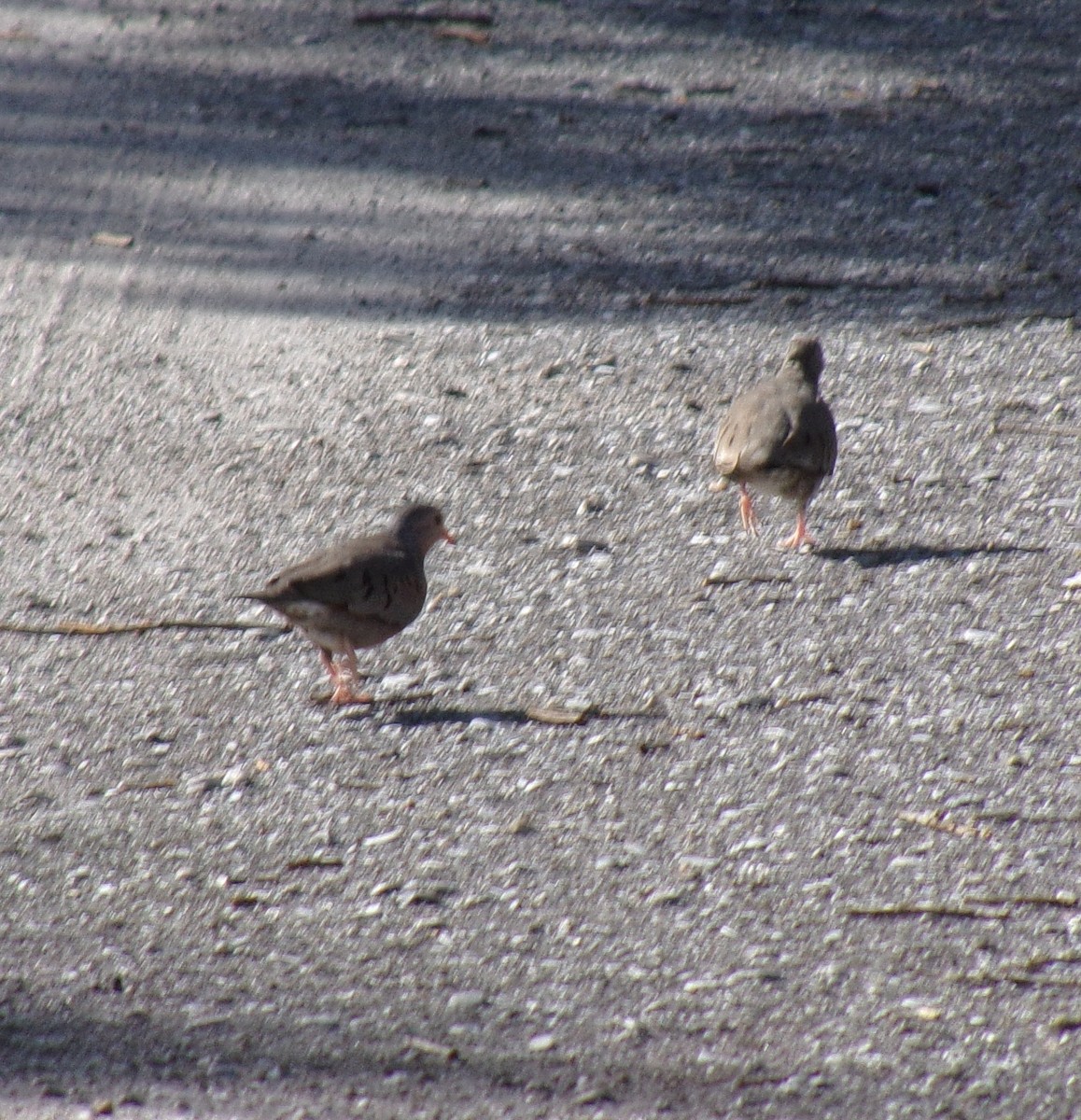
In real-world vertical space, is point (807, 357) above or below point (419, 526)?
above

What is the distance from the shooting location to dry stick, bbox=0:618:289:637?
6344 mm

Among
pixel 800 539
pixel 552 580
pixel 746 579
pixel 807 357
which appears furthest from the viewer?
pixel 807 357

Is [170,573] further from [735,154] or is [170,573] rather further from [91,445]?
[735,154]

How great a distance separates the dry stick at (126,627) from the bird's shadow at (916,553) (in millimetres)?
2054

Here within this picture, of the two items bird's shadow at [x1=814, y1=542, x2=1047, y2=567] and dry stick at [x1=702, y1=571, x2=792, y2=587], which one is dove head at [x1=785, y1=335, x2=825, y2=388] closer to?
bird's shadow at [x1=814, y1=542, x2=1047, y2=567]

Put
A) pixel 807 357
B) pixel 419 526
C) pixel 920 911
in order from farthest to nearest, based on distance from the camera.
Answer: pixel 807 357
pixel 419 526
pixel 920 911

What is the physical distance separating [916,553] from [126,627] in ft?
9.31

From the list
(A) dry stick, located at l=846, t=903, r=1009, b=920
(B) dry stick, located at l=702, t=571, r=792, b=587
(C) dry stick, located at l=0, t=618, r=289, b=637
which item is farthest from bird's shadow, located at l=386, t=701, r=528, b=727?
(A) dry stick, located at l=846, t=903, r=1009, b=920

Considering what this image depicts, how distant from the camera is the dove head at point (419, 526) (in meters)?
6.20

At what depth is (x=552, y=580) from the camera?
6.54 m

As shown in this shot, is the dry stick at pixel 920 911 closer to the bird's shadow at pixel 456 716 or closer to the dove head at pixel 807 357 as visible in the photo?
the bird's shadow at pixel 456 716

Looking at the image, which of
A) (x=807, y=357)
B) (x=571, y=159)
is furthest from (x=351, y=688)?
(x=571, y=159)

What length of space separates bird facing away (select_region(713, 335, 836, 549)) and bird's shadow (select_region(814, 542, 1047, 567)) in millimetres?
191

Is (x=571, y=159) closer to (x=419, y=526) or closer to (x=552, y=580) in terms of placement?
(x=552, y=580)
